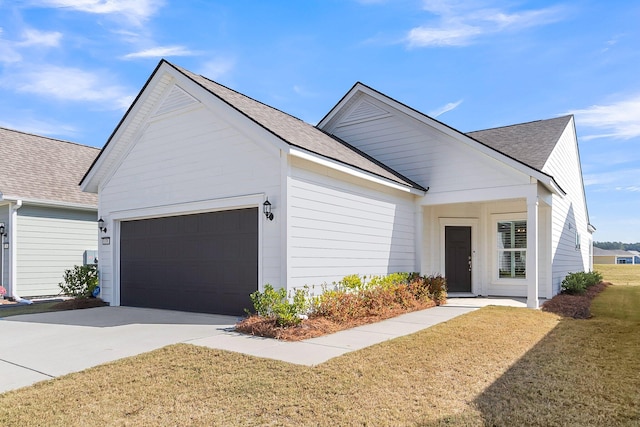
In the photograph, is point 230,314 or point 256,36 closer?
point 230,314

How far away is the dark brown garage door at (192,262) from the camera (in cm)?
912

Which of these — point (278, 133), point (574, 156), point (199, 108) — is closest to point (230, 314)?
point (278, 133)

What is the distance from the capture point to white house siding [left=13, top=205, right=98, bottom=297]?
46.9 feet

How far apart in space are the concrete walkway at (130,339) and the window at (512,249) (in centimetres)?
401

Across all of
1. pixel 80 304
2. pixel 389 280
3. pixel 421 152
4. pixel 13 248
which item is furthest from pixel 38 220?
pixel 421 152

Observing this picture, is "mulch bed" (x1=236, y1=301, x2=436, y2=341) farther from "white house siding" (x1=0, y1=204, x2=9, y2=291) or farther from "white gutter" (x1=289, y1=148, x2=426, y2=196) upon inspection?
"white house siding" (x1=0, y1=204, x2=9, y2=291)

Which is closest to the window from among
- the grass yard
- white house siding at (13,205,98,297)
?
the grass yard

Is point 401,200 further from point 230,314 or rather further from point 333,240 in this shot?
point 230,314

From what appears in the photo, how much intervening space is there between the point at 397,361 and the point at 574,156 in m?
15.4

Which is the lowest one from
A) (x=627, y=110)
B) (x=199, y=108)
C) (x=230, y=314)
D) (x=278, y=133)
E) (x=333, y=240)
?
(x=230, y=314)

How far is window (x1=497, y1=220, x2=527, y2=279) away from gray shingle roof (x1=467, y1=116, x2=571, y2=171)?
6.59 feet

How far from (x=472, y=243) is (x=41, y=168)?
50.7 feet

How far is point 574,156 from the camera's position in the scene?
1723 centimetres

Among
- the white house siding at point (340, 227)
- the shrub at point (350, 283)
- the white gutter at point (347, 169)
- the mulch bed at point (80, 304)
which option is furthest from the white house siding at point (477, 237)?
the mulch bed at point (80, 304)
